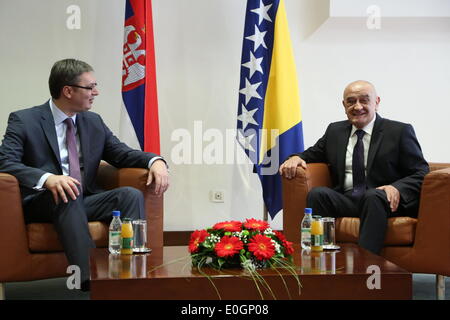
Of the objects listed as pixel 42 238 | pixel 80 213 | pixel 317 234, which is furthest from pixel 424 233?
pixel 42 238

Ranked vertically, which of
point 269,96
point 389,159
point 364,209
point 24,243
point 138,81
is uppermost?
point 138,81

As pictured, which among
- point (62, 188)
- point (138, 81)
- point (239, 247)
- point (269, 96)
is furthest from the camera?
point (269, 96)

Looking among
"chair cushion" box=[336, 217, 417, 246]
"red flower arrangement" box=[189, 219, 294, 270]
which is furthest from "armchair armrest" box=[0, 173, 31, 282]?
"chair cushion" box=[336, 217, 417, 246]

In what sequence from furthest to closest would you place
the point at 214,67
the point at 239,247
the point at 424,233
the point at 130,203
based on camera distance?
the point at 214,67
the point at 130,203
the point at 424,233
the point at 239,247

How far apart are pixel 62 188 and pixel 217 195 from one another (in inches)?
85.8

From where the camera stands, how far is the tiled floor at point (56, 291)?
3.31 meters

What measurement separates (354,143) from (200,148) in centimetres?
152

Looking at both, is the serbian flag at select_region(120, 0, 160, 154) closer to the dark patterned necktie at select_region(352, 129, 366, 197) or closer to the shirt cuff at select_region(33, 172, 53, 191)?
the shirt cuff at select_region(33, 172, 53, 191)

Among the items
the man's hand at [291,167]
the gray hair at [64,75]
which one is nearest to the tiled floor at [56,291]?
the man's hand at [291,167]

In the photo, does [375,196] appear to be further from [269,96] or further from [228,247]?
[269,96]

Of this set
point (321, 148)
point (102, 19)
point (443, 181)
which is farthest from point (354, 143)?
point (102, 19)

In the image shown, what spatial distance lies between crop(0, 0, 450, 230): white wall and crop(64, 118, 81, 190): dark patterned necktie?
4.69ft

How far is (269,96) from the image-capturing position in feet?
14.6

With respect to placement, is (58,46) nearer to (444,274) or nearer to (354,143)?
(354,143)
